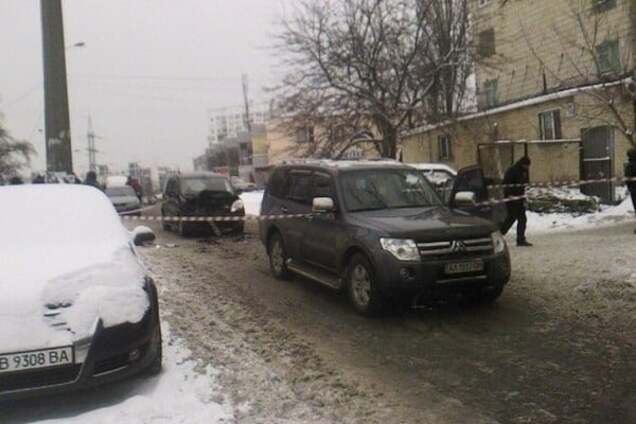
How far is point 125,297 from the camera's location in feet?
16.4

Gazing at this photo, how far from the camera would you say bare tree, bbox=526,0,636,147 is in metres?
17.5

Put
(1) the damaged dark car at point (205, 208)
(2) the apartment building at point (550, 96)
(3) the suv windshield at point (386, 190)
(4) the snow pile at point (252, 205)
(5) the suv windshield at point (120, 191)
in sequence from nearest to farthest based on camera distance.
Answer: (3) the suv windshield at point (386, 190)
(1) the damaged dark car at point (205, 208)
(2) the apartment building at point (550, 96)
(4) the snow pile at point (252, 205)
(5) the suv windshield at point (120, 191)

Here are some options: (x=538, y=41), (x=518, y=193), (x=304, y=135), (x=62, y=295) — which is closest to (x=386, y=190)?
(x=62, y=295)

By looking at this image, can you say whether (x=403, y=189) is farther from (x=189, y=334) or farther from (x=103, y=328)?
(x=103, y=328)

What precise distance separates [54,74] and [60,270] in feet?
32.1

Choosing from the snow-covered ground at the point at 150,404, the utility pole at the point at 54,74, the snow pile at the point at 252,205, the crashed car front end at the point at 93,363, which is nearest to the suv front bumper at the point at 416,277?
the snow-covered ground at the point at 150,404

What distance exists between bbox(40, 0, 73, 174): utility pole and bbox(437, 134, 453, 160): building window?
58.2ft

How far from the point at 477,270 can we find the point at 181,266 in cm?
583

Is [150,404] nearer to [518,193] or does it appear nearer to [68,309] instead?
[68,309]

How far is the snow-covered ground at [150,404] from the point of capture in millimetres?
4543

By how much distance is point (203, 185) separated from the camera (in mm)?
17172

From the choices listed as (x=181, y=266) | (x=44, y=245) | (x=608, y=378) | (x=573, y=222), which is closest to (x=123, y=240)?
(x=44, y=245)

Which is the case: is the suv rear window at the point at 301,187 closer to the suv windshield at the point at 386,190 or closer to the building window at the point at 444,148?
the suv windshield at the point at 386,190

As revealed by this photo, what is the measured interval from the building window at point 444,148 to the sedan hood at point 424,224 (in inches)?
817
